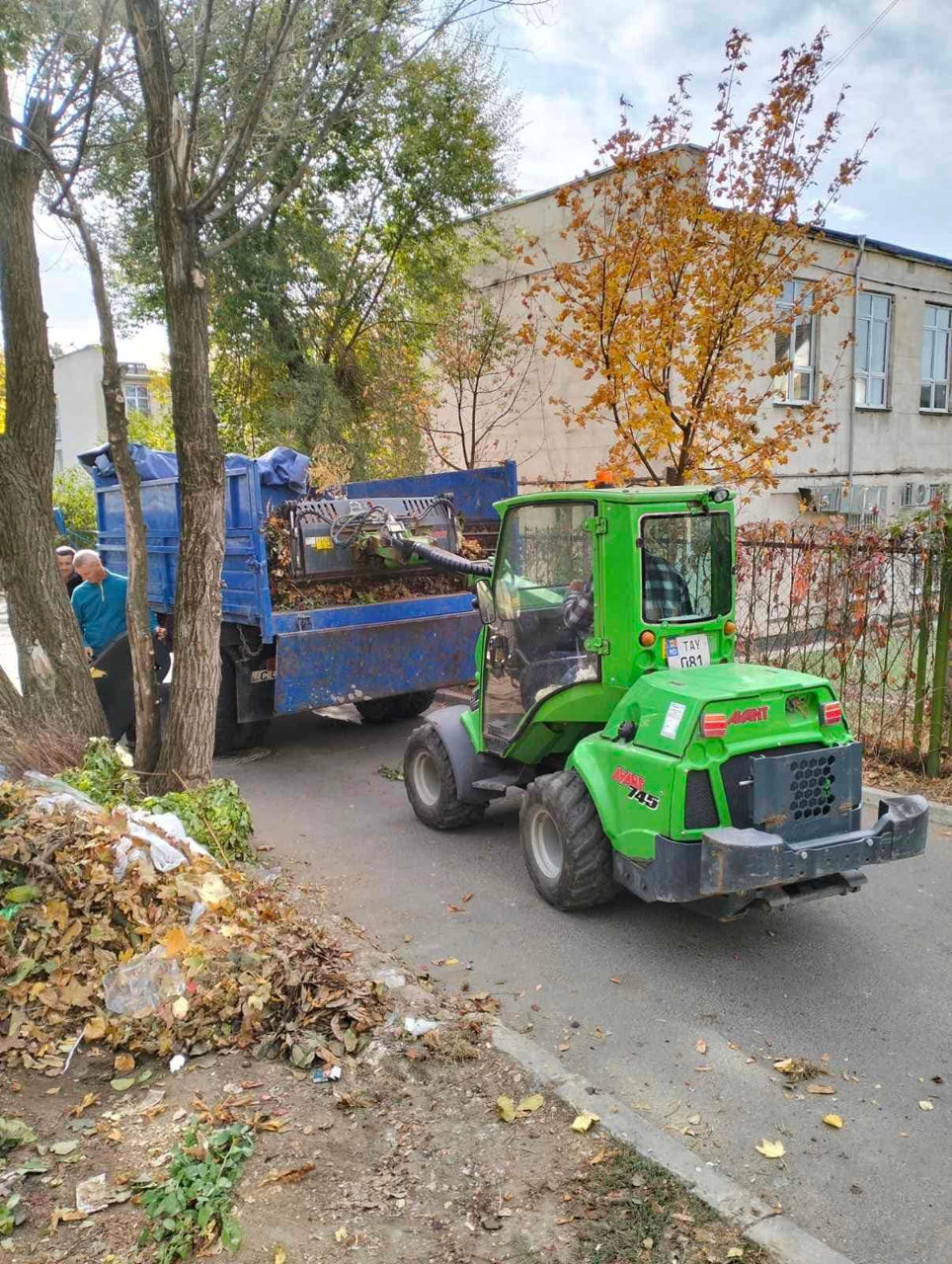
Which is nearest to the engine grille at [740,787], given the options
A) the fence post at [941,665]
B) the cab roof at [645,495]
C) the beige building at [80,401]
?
the cab roof at [645,495]

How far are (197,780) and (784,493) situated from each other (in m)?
11.5

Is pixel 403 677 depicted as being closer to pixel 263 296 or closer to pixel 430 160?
pixel 263 296

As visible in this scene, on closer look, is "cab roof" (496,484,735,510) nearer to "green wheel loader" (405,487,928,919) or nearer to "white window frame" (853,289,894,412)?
"green wheel loader" (405,487,928,919)

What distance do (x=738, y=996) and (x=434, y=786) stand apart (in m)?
2.66

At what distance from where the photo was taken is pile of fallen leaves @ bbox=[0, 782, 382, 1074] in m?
3.55

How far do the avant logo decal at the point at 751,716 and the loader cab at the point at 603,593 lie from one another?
1.88ft

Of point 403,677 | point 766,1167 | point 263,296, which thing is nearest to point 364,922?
point 766,1167

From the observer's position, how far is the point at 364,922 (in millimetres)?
4965

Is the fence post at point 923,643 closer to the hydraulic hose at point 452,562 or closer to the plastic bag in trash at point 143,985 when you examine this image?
the hydraulic hose at point 452,562

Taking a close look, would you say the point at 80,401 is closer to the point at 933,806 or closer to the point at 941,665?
the point at 941,665

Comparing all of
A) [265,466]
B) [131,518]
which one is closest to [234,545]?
[265,466]

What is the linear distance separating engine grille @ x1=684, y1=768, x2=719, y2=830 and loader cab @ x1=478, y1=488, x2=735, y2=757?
69 centimetres

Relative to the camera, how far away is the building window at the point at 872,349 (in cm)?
1597

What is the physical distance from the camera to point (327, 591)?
317 inches
